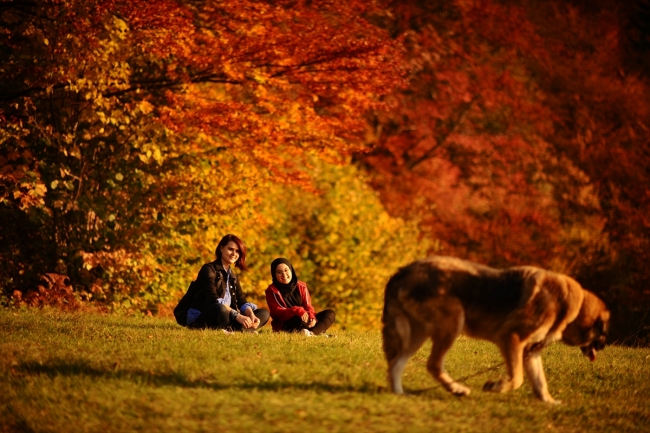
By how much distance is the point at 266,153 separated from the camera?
13117mm

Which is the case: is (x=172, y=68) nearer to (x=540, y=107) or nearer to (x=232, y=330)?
Answer: (x=232, y=330)

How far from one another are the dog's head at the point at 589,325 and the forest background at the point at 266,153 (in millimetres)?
6790

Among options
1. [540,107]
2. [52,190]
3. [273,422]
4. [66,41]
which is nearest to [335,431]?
[273,422]

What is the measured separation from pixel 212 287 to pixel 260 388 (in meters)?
3.32

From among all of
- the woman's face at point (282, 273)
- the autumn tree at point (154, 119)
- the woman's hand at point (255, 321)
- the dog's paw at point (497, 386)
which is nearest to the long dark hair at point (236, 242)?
the woman's face at point (282, 273)

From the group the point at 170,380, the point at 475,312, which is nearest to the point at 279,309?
the point at 170,380

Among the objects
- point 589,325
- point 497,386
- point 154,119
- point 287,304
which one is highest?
point 154,119

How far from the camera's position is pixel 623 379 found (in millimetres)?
8508

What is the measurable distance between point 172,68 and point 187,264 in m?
3.67

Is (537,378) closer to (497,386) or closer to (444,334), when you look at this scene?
(497,386)

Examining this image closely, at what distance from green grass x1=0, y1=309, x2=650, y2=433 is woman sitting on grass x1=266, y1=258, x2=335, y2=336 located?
876 mm

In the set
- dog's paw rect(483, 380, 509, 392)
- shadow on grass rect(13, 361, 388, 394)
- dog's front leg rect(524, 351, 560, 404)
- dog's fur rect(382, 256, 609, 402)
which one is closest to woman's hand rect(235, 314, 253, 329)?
shadow on grass rect(13, 361, 388, 394)

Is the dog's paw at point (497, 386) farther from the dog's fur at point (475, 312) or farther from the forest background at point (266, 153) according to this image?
the forest background at point (266, 153)

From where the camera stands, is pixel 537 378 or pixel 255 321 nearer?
pixel 537 378
